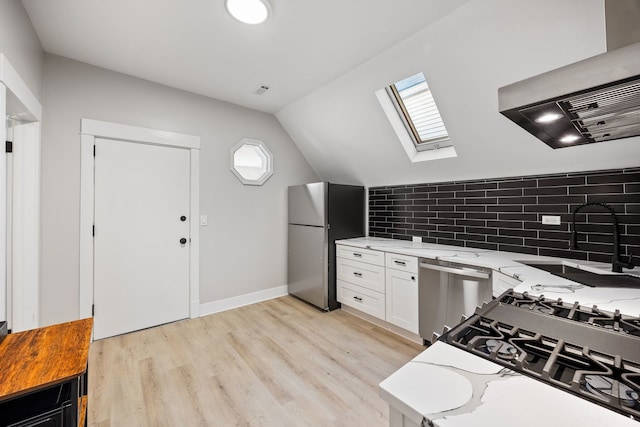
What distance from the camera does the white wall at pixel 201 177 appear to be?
2.39 meters

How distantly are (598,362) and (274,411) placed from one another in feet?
5.55

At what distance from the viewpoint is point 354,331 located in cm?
280

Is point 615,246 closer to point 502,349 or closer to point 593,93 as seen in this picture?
point 593,93

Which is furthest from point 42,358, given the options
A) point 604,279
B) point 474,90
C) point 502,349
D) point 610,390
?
point 474,90

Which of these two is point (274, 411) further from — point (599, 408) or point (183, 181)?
point (183, 181)

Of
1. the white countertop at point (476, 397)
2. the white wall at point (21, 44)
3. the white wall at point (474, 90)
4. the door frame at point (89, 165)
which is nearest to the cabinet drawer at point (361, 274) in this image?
the white wall at point (474, 90)

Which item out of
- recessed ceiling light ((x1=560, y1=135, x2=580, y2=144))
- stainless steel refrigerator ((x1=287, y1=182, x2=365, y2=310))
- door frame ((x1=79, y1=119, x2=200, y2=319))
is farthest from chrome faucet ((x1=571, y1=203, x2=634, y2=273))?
door frame ((x1=79, y1=119, x2=200, y2=319))

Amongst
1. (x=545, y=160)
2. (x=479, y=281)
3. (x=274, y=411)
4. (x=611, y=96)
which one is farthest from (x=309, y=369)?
(x=545, y=160)

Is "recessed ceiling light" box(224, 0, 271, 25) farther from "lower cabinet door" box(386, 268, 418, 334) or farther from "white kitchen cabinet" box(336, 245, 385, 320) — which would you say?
"lower cabinet door" box(386, 268, 418, 334)

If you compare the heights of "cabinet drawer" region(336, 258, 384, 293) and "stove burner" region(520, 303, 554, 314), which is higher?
"stove burner" region(520, 303, 554, 314)

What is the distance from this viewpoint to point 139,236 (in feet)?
9.16

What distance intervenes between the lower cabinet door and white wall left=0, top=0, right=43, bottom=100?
125 inches

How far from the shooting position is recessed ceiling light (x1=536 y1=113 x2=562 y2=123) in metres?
1.01

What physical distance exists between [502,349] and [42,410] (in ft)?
5.08
